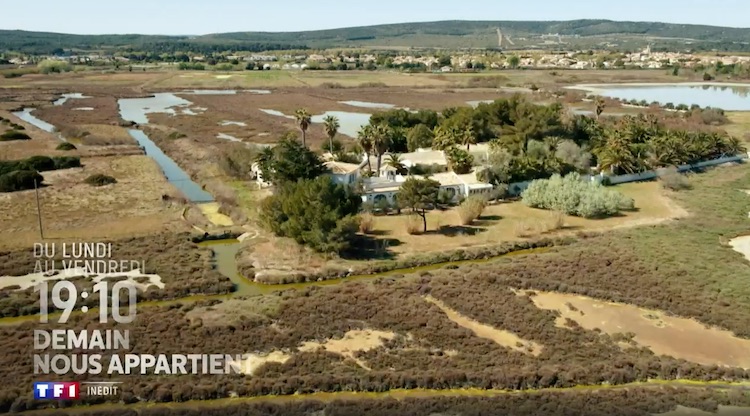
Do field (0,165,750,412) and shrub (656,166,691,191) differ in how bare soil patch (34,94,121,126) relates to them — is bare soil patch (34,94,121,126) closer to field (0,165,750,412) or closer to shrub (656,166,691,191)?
field (0,165,750,412)

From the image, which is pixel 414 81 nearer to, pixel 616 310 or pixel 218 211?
pixel 218 211

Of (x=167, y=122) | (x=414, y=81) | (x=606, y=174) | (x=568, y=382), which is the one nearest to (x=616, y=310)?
(x=568, y=382)

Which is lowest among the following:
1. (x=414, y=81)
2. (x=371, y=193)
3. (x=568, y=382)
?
(x=568, y=382)

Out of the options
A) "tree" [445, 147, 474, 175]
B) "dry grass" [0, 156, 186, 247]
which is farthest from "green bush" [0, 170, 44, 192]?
"tree" [445, 147, 474, 175]

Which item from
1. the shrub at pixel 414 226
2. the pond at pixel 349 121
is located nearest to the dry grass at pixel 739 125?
the pond at pixel 349 121

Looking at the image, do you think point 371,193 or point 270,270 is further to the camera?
point 371,193

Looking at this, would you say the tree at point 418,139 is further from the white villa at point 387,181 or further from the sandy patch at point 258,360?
the sandy patch at point 258,360
